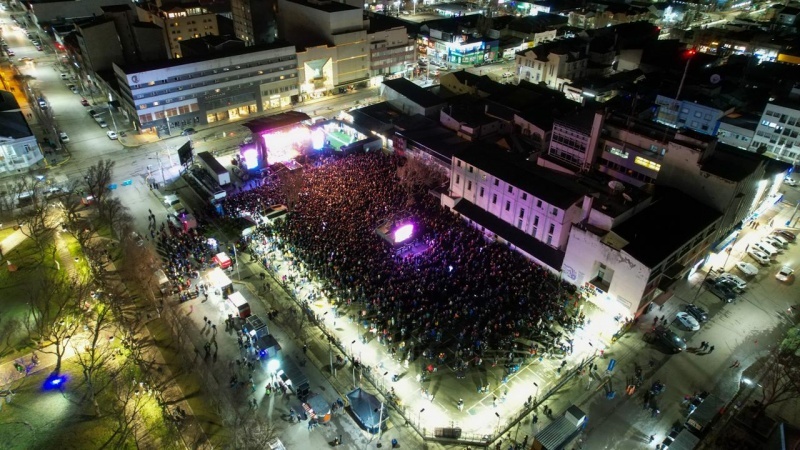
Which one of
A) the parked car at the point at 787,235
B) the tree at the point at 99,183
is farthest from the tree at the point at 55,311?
the parked car at the point at 787,235

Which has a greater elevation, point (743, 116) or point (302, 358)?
point (743, 116)

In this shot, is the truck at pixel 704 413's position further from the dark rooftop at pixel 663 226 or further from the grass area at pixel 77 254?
the grass area at pixel 77 254

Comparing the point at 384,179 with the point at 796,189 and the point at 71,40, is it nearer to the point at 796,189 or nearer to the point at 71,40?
the point at 796,189

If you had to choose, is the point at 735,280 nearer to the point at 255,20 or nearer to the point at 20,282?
the point at 20,282

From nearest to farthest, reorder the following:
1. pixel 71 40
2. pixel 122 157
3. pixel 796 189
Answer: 1. pixel 796 189
2. pixel 122 157
3. pixel 71 40

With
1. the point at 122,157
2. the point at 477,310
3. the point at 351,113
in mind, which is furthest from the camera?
the point at 351,113

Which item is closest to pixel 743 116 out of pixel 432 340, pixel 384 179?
pixel 384 179

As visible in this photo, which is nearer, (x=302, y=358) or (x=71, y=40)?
(x=302, y=358)

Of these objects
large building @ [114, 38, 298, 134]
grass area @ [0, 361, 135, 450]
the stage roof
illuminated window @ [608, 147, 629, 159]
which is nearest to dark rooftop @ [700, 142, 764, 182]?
illuminated window @ [608, 147, 629, 159]
